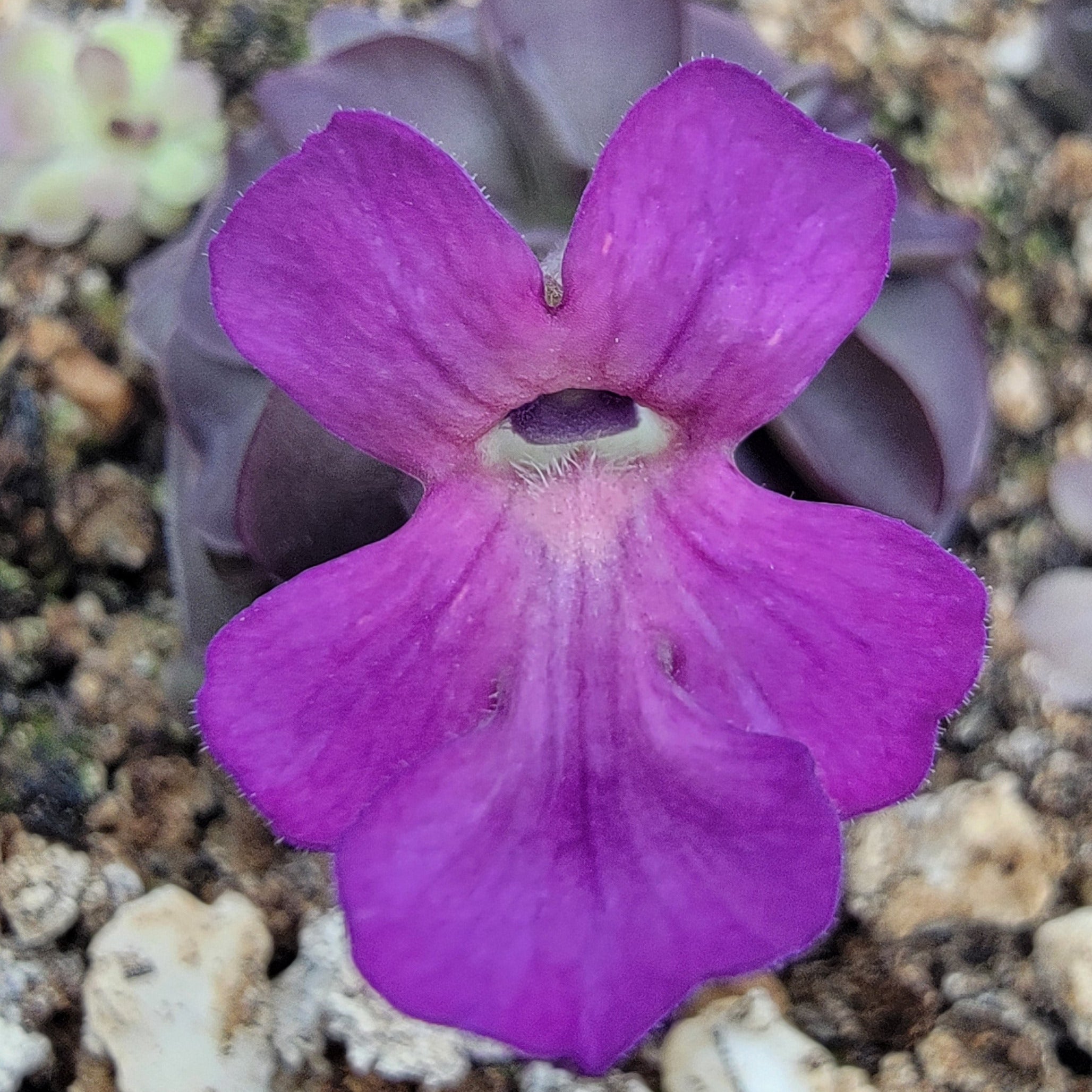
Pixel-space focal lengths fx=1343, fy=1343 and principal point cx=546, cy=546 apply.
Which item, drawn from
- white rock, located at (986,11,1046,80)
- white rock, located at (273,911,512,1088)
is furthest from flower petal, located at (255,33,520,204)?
white rock, located at (986,11,1046,80)

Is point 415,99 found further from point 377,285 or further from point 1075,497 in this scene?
point 1075,497

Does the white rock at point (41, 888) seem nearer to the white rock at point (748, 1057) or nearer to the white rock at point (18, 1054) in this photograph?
the white rock at point (18, 1054)

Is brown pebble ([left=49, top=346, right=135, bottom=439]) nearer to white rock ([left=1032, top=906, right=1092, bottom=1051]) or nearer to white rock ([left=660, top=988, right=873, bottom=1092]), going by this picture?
white rock ([left=660, top=988, right=873, bottom=1092])

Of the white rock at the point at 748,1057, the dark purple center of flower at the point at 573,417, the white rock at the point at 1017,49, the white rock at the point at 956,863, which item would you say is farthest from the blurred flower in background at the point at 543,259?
the white rock at the point at 1017,49

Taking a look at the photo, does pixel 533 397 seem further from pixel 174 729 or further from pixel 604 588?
pixel 174 729

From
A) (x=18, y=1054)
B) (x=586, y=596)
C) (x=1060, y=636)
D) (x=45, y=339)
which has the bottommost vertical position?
(x=18, y=1054)

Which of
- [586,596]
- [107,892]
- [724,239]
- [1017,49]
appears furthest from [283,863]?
[1017,49]
